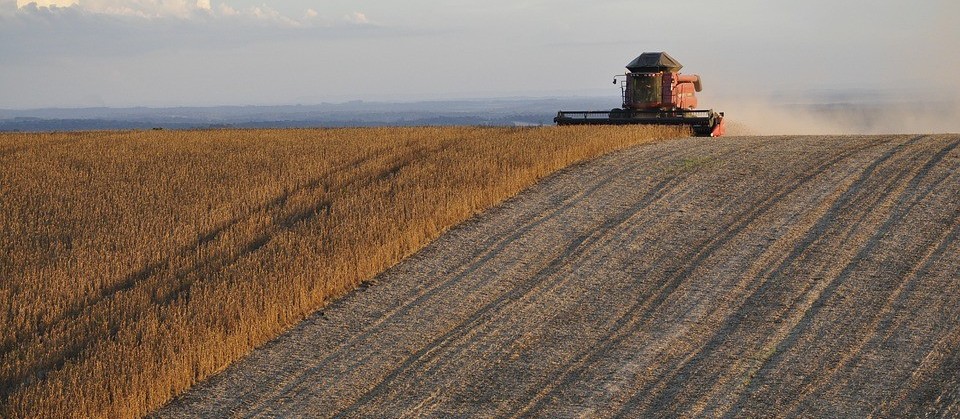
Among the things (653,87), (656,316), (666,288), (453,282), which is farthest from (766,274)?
(653,87)

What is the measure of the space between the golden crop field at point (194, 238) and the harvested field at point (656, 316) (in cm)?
42

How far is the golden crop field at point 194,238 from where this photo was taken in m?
9.05

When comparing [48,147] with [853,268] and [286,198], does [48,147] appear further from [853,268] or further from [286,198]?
[853,268]

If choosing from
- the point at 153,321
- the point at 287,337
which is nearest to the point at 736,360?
the point at 287,337

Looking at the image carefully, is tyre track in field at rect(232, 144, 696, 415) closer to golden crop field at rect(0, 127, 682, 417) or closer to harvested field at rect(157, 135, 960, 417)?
harvested field at rect(157, 135, 960, 417)

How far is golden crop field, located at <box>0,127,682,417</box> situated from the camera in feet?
29.7

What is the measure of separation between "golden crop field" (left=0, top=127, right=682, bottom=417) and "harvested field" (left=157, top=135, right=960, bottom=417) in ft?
1.38

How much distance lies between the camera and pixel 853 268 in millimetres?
11383

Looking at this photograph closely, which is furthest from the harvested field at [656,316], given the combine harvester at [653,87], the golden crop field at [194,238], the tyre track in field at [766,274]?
the combine harvester at [653,87]

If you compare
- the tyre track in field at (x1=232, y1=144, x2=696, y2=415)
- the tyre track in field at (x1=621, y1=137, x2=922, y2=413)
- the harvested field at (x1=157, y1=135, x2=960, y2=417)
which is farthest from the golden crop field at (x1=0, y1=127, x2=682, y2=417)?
the tyre track in field at (x1=621, y1=137, x2=922, y2=413)

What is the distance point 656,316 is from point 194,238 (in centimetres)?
679

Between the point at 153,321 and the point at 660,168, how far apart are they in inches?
394

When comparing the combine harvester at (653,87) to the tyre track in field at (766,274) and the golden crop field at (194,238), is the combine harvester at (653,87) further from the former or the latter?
the tyre track in field at (766,274)

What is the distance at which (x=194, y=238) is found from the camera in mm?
13398
